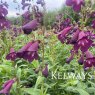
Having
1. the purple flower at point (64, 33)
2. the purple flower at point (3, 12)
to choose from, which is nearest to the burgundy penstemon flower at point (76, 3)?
the purple flower at point (64, 33)

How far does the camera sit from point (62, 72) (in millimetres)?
3400

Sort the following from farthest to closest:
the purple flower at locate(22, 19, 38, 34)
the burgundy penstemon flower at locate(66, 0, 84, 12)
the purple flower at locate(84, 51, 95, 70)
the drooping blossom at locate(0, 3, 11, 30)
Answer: the drooping blossom at locate(0, 3, 11, 30) → the purple flower at locate(84, 51, 95, 70) → the burgundy penstemon flower at locate(66, 0, 84, 12) → the purple flower at locate(22, 19, 38, 34)

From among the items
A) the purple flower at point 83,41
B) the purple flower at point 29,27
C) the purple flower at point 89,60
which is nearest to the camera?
the purple flower at point 29,27

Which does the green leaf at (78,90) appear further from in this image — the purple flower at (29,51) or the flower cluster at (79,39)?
the purple flower at (29,51)

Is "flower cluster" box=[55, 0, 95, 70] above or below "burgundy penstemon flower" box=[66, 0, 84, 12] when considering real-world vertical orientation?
below

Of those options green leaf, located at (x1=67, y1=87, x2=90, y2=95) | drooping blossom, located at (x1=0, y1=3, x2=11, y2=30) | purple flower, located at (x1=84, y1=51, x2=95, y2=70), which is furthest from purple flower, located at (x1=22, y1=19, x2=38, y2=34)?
drooping blossom, located at (x1=0, y1=3, x2=11, y2=30)

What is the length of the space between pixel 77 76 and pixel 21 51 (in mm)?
956

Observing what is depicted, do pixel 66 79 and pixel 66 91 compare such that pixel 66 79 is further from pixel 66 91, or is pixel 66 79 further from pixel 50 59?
pixel 50 59

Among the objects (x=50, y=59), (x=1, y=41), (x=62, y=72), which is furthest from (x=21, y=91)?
(x=1, y=41)

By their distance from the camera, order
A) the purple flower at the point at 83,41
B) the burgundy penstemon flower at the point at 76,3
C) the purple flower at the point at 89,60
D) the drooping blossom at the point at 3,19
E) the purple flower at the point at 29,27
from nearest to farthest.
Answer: the purple flower at the point at 29,27, the purple flower at the point at 83,41, the burgundy penstemon flower at the point at 76,3, the purple flower at the point at 89,60, the drooping blossom at the point at 3,19

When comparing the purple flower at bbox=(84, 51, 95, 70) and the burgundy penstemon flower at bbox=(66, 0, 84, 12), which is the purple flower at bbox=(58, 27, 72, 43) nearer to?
the burgundy penstemon flower at bbox=(66, 0, 84, 12)

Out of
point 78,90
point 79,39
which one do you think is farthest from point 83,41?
point 78,90

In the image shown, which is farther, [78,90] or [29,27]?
[78,90]

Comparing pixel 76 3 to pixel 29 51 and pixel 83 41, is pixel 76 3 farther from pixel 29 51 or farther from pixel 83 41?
pixel 29 51
